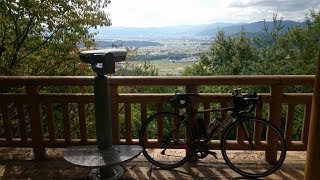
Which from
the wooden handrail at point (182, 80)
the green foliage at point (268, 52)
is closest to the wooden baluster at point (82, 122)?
the wooden handrail at point (182, 80)

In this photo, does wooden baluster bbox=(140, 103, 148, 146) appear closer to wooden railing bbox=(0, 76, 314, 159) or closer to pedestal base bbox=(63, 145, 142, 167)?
wooden railing bbox=(0, 76, 314, 159)

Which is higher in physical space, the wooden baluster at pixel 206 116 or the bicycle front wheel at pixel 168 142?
the wooden baluster at pixel 206 116

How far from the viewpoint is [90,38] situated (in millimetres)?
10727

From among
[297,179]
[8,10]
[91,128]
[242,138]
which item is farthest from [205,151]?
[91,128]

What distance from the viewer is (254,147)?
4570 mm

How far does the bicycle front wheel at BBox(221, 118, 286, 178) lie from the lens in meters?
4.26

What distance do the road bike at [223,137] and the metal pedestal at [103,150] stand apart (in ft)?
2.11

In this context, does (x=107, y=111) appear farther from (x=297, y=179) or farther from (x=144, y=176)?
(x=297, y=179)

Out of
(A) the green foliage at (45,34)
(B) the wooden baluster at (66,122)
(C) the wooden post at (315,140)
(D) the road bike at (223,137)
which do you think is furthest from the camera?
(A) the green foliage at (45,34)

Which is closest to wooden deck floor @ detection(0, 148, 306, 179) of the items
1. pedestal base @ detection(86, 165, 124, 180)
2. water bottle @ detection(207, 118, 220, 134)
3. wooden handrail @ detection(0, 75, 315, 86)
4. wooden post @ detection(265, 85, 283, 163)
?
pedestal base @ detection(86, 165, 124, 180)

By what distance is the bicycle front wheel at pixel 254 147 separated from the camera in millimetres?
4258

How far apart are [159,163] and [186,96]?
1.05 m

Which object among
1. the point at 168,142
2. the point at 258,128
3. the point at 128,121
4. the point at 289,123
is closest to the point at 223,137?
the point at 258,128

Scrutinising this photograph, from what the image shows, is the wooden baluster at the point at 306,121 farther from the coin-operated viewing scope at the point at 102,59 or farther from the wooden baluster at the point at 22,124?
the wooden baluster at the point at 22,124
